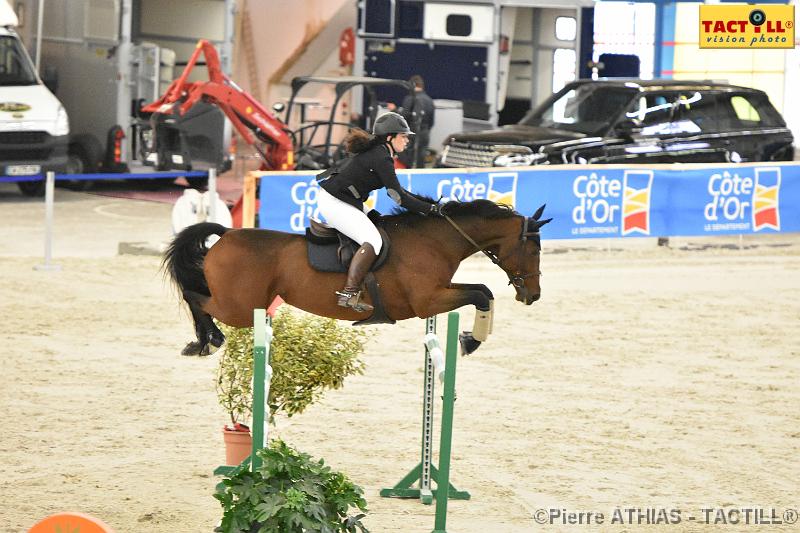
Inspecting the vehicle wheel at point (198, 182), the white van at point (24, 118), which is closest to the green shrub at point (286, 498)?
the white van at point (24, 118)

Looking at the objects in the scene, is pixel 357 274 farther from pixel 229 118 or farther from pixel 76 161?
pixel 76 161

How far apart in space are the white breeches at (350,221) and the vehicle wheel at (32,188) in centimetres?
1423

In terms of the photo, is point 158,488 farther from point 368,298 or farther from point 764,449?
point 764,449

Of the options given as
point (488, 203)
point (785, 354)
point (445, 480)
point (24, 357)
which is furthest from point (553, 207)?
point (445, 480)

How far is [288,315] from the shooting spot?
812 cm

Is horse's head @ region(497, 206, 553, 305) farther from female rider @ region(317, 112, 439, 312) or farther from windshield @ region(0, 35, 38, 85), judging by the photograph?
windshield @ region(0, 35, 38, 85)

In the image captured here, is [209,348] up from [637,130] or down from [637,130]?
down

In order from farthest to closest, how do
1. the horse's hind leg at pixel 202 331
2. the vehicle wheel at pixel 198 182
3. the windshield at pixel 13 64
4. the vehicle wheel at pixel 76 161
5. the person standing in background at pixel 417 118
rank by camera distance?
the vehicle wheel at pixel 198 182 < the vehicle wheel at pixel 76 161 < the person standing in background at pixel 417 118 < the windshield at pixel 13 64 < the horse's hind leg at pixel 202 331

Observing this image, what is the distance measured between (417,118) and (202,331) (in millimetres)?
13204

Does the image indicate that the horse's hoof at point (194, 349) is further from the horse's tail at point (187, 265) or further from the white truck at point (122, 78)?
the white truck at point (122, 78)

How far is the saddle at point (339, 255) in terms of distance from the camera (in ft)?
25.3

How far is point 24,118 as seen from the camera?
63.8 ft

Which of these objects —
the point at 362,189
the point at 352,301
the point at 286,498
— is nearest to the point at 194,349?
the point at 352,301

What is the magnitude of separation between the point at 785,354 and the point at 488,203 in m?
5.23
